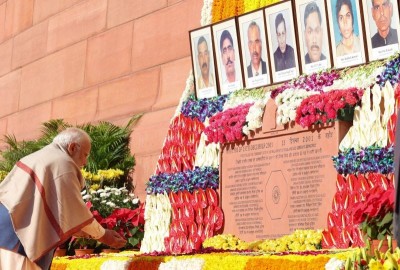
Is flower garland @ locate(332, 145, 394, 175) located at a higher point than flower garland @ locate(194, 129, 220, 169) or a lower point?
lower

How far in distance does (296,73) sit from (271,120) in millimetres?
534

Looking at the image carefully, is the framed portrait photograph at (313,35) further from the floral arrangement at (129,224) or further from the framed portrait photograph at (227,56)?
the floral arrangement at (129,224)

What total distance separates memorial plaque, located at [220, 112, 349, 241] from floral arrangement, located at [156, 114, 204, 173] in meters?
0.55

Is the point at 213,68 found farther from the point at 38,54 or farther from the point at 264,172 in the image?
the point at 38,54

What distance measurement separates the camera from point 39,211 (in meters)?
5.99

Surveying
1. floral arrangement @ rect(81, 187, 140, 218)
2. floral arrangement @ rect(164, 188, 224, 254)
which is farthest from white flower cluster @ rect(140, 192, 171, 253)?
floral arrangement @ rect(81, 187, 140, 218)

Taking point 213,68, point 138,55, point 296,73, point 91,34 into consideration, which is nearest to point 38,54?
point 91,34

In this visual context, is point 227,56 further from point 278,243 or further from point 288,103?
point 278,243

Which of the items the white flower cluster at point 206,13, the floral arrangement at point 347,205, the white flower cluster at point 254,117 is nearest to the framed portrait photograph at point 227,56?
the white flower cluster at point 206,13

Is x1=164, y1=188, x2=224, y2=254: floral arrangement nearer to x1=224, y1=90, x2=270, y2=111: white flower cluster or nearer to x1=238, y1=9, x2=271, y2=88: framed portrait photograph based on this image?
x1=224, y1=90, x2=270, y2=111: white flower cluster

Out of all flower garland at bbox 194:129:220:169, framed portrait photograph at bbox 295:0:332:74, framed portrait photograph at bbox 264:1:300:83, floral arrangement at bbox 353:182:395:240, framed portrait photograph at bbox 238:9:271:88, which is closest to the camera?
floral arrangement at bbox 353:182:395:240

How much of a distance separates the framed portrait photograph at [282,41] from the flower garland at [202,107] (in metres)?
0.69

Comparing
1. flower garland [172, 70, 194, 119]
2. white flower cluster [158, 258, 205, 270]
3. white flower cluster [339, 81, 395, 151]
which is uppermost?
flower garland [172, 70, 194, 119]

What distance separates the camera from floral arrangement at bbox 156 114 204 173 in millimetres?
8570
